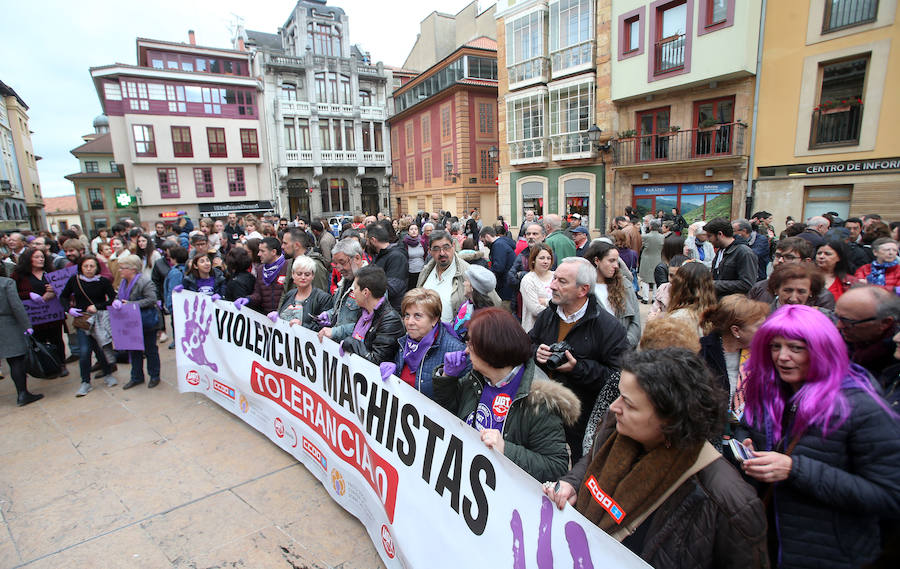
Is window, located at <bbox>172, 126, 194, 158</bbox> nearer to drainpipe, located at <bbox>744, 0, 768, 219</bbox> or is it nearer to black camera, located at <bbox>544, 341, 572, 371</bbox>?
drainpipe, located at <bbox>744, 0, 768, 219</bbox>

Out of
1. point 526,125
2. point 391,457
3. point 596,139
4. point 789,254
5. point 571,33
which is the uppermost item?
point 571,33

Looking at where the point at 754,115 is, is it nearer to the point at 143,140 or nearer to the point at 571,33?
the point at 571,33

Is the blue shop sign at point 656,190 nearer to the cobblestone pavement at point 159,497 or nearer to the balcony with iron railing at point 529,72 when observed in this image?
the balcony with iron railing at point 529,72

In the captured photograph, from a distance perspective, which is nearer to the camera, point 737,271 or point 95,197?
point 737,271

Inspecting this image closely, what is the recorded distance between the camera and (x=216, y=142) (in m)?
32.2

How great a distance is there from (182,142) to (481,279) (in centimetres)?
3455

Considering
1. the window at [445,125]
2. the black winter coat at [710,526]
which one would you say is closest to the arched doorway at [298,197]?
the window at [445,125]

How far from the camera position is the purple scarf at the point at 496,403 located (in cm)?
222

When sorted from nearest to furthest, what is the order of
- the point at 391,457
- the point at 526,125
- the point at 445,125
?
the point at 391,457, the point at 526,125, the point at 445,125

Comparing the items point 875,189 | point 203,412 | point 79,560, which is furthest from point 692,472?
point 875,189

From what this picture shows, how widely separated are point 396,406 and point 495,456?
860mm

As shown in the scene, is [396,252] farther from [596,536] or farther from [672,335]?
[596,536]

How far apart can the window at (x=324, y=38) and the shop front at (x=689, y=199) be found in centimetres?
2890

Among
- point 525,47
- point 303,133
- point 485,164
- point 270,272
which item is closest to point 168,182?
point 303,133
